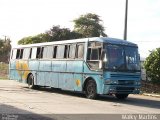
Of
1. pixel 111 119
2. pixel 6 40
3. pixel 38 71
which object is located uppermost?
pixel 6 40

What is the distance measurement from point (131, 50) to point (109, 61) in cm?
165

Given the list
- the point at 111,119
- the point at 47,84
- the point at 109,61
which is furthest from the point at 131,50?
the point at 111,119

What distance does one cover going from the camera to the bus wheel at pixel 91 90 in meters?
19.0

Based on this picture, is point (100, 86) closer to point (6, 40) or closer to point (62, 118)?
point (62, 118)

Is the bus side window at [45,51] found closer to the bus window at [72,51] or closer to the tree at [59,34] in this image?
the bus window at [72,51]

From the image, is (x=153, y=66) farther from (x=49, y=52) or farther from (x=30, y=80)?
(x=30, y=80)

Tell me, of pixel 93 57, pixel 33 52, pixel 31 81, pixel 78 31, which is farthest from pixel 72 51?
pixel 78 31

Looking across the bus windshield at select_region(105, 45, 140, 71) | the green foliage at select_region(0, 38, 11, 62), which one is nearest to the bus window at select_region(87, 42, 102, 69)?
the bus windshield at select_region(105, 45, 140, 71)

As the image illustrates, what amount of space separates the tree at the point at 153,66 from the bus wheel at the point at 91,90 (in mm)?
8255

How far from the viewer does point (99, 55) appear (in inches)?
739

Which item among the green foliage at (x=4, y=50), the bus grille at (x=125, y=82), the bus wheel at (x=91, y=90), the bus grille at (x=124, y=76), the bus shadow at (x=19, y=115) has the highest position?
the green foliage at (x=4, y=50)

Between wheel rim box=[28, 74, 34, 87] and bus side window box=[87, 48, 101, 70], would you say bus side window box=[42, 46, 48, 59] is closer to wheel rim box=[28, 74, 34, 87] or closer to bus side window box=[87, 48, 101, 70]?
wheel rim box=[28, 74, 34, 87]

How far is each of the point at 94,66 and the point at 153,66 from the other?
28.6 ft

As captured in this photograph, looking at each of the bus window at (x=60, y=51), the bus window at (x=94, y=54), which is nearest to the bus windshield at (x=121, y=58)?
the bus window at (x=94, y=54)
